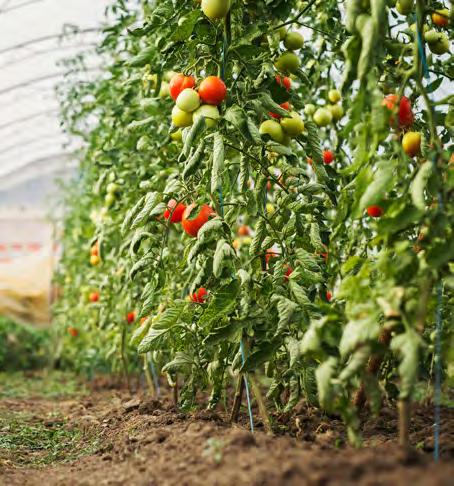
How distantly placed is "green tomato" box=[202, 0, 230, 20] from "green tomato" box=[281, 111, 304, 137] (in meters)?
0.36

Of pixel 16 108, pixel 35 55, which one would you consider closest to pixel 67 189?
pixel 35 55

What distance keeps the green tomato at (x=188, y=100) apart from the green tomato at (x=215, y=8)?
0.67ft

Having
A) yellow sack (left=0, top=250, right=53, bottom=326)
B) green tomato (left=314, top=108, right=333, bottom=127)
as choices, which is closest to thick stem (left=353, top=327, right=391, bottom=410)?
green tomato (left=314, top=108, right=333, bottom=127)

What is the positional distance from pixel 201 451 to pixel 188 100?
0.89 meters

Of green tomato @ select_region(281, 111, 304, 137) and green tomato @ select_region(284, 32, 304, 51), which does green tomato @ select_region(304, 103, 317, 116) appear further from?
green tomato @ select_region(281, 111, 304, 137)

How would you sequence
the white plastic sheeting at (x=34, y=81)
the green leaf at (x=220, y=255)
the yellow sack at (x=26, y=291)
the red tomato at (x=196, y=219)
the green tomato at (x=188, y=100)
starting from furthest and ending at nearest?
the yellow sack at (x=26, y=291)
the white plastic sheeting at (x=34, y=81)
the red tomato at (x=196, y=219)
the green tomato at (x=188, y=100)
the green leaf at (x=220, y=255)

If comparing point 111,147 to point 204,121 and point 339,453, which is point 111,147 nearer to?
point 204,121

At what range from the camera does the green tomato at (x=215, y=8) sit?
1676mm

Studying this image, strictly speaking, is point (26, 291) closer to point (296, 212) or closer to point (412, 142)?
point (296, 212)

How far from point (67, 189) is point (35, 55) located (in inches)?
98.0

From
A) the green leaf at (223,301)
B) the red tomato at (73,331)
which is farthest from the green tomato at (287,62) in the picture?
the red tomato at (73,331)

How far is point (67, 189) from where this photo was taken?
583cm

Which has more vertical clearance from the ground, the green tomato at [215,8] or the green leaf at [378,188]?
the green tomato at [215,8]

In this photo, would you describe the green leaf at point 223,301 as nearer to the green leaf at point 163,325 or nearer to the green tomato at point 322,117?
the green leaf at point 163,325
